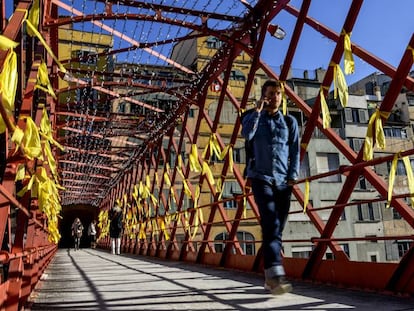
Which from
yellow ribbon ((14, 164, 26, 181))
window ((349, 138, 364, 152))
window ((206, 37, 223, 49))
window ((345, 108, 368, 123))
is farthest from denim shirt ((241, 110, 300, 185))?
window ((345, 108, 368, 123))

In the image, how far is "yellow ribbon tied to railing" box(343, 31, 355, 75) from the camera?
488 cm

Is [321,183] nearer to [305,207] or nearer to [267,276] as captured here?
[305,207]

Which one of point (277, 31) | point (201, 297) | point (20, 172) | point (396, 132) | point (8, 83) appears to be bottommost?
point (201, 297)

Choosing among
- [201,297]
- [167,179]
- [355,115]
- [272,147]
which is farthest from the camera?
[355,115]

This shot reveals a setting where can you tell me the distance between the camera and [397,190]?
34.2 m

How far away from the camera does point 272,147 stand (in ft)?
11.7

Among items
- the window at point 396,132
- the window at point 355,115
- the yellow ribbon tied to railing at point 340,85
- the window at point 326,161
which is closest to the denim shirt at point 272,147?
the yellow ribbon tied to railing at point 340,85

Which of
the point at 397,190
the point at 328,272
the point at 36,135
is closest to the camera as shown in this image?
the point at 36,135

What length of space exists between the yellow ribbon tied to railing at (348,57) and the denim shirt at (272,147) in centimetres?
164

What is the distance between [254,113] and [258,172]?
0.48m

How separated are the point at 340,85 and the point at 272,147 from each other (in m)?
1.95

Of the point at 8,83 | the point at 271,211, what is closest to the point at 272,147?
the point at 271,211

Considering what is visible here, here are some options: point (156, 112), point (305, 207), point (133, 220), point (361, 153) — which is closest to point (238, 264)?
point (305, 207)

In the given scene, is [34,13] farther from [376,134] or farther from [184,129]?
[184,129]
